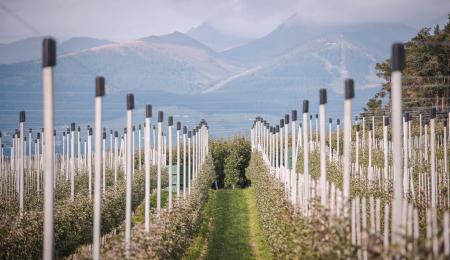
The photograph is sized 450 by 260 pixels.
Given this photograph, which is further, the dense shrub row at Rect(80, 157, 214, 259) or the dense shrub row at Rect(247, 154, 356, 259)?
the dense shrub row at Rect(80, 157, 214, 259)

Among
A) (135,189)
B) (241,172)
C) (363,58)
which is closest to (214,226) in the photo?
(135,189)

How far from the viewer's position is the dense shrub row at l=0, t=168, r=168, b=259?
9211mm

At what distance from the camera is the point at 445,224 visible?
4.39m

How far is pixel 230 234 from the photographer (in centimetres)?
1577

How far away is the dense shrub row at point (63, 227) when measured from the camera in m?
9.21

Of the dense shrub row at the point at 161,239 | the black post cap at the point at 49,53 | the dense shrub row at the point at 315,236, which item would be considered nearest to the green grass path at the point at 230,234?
the dense shrub row at the point at 161,239

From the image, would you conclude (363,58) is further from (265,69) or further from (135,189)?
(135,189)

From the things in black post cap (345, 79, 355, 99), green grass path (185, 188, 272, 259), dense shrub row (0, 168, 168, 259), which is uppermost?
black post cap (345, 79, 355, 99)

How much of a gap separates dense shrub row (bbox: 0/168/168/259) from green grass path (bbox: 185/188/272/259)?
197 centimetres

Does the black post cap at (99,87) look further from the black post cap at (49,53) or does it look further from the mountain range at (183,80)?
the mountain range at (183,80)

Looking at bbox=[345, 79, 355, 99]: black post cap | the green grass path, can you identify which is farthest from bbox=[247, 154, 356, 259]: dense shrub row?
the green grass path

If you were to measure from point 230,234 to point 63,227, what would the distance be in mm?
5559

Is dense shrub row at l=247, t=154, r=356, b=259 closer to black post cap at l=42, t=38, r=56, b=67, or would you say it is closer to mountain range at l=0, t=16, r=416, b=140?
black post cap at l=42, t=38, r=56, b=67

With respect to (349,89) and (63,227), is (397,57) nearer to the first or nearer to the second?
(349,89)
